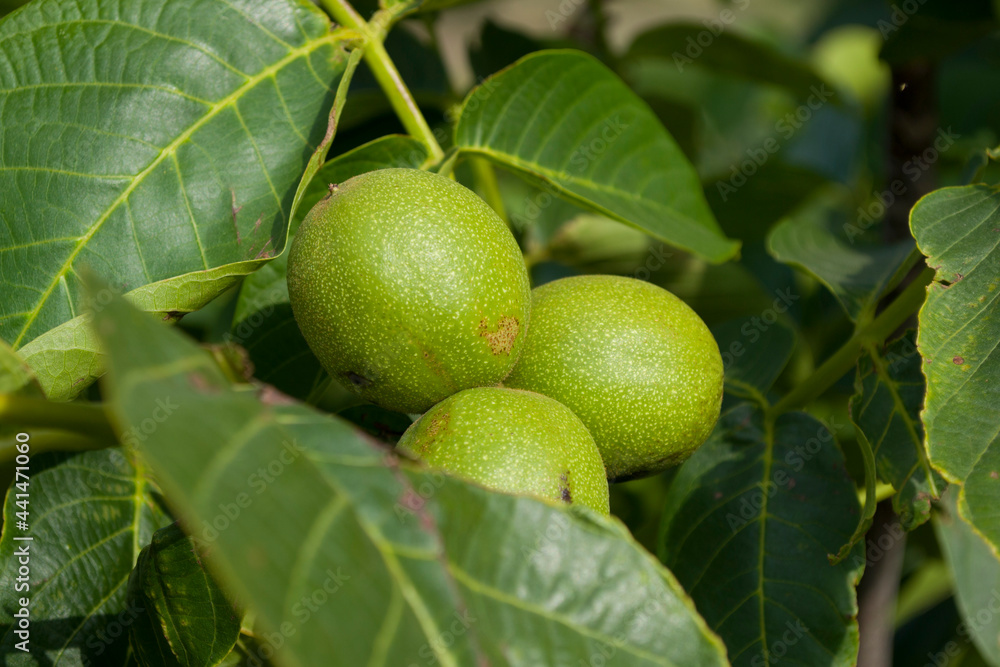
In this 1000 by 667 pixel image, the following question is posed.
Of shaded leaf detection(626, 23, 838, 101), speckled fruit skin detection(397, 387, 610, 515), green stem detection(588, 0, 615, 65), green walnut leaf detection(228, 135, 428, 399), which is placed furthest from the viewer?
green stem detection(588, 0, 615, 65)

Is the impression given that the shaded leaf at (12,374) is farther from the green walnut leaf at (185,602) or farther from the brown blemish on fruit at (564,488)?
the brown blemish on fruit at (564,488)

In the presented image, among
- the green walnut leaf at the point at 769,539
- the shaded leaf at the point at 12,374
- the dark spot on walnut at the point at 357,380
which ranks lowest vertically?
the green walnut leaf at the point at 769,539

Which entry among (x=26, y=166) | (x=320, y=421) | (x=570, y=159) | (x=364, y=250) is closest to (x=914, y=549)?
(x=570, y=159)

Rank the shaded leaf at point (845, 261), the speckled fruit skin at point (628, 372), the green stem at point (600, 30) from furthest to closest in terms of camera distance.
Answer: the green stem at point (600, 30) → the shaded leaf at point (845, 261) → the speckled fruit skin at point (628, 372)

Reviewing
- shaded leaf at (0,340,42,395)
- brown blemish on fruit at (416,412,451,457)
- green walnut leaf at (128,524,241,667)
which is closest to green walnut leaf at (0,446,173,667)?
green walnut leaf at (128,524,241,667)

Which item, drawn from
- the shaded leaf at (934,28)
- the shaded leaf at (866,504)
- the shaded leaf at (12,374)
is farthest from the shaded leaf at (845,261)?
the shaded leaf at (12,374)

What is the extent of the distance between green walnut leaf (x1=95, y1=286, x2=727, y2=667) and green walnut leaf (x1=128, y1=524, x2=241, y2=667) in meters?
0.46

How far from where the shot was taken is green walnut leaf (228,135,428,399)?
1398 millimetres

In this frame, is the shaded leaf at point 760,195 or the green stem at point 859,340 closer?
the green stem at point 859,340

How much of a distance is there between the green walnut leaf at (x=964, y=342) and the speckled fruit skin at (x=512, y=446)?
17.2 inches

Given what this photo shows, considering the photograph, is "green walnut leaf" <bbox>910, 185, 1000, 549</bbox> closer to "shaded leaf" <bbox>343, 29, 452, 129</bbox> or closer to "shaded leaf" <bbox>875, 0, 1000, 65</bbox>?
"shaded leaf" <bbox>875, 0, 1000, 65</bbox>

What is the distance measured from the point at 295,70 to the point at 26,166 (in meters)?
0.42

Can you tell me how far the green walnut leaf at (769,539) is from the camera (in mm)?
1308

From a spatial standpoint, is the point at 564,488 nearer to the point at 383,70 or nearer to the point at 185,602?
the point at 185,602
